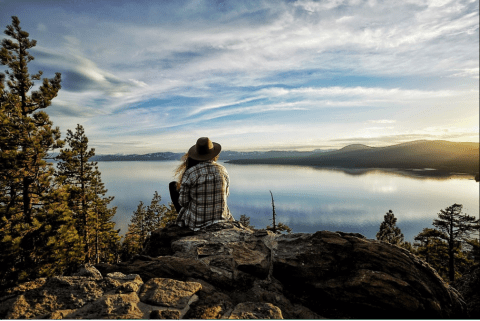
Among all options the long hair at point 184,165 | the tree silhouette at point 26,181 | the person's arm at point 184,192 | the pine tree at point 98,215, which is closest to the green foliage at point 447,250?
the long hair at point 184,165

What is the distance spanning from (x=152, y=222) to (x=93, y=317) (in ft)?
128

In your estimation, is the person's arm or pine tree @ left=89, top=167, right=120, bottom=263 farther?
pine tree @ left=89, top=167, right=120, bottom=263

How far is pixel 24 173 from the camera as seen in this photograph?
35.2 feet

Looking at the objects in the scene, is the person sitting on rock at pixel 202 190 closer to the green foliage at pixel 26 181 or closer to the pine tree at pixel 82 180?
the green foliage at pixel 26 181

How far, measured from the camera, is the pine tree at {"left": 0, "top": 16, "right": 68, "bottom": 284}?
10238 millimetres

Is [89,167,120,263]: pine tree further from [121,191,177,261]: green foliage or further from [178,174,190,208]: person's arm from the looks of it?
[178,174,190,208]: person's arm

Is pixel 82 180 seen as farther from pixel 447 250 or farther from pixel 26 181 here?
pixel 447 250

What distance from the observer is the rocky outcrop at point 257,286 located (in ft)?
8.11

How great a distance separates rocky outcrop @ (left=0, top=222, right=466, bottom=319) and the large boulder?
1cm

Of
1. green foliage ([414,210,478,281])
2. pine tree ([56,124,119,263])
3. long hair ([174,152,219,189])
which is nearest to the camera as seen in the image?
long hair ([174,152,219,189])

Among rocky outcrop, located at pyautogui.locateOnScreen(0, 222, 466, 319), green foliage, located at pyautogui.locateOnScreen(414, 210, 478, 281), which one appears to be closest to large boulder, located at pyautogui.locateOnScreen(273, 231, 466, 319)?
rocky outcrop, located at pyautogui.locateOnScreen(0, 222, 466, 319)

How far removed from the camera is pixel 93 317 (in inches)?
92.1

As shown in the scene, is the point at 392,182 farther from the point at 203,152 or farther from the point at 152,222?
the point at 203,152

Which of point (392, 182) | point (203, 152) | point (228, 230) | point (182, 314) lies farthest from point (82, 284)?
point (392, 182)
